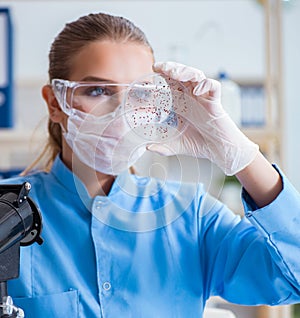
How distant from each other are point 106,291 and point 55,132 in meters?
0.35

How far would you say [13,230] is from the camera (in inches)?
28.1

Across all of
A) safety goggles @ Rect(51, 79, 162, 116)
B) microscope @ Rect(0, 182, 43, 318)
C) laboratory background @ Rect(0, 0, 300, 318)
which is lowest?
laboratory background @ Rect(0, 0, 300, 318)

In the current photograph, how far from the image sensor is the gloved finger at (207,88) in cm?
88

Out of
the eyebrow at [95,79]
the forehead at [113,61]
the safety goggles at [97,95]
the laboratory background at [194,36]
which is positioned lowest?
the laboratory background at [194,36]

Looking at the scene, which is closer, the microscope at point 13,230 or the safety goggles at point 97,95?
the microscope at point 13,230

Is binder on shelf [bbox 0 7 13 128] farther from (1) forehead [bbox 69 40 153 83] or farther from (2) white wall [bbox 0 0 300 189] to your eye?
(2) white wall [bbox 0 0 300 189]

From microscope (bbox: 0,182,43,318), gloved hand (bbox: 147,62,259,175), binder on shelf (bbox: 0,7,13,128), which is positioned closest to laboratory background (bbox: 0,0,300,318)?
binder on shelf (bbox: 0,7,13,128)

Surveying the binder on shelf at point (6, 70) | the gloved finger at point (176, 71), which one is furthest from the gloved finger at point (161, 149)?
the binder on shelf at point (6, 70)

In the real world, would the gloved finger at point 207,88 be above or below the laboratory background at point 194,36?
above

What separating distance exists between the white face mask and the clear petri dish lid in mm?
22

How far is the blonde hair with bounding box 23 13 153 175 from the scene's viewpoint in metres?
1.09

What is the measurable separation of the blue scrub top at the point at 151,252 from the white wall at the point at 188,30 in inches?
96.3

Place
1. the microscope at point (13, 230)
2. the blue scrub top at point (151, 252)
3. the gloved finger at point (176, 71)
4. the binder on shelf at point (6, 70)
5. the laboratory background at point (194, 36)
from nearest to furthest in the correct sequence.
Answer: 1. the microscope at point (13, 230)
2. the gloved finger at point (176, 71)
3. the blue scrub top at point (151, 252)
4. the binder on shelf at point (6, 70)
5. the laboratory background at point (194, 36)

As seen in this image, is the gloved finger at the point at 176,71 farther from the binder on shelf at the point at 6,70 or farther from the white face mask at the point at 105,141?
the binder on shelf at the point at 6,70
